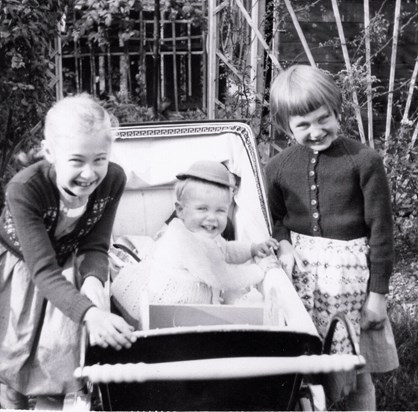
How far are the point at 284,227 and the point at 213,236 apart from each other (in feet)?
0.88

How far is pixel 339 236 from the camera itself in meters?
2.43

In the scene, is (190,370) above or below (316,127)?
below

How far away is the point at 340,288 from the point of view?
94.9 inches

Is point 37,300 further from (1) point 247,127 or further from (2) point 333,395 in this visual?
(1) point 247,127

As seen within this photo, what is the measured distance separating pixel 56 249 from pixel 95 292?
0.78ft

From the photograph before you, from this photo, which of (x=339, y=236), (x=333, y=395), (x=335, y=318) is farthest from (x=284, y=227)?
(x=335, y=318)

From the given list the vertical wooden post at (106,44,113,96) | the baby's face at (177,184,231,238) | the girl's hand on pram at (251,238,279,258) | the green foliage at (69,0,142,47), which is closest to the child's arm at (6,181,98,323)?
the baby's face at (177,184,231,238)

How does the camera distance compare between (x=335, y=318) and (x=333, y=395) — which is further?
(x=333, y=395)

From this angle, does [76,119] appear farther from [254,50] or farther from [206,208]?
[254,50]

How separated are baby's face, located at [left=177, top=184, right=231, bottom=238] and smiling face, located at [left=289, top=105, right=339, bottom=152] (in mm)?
329

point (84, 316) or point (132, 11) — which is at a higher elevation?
point (132, 11)

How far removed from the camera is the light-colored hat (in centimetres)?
249

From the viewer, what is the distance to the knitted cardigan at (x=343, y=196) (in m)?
2.34

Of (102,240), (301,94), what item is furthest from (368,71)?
(102,240)
